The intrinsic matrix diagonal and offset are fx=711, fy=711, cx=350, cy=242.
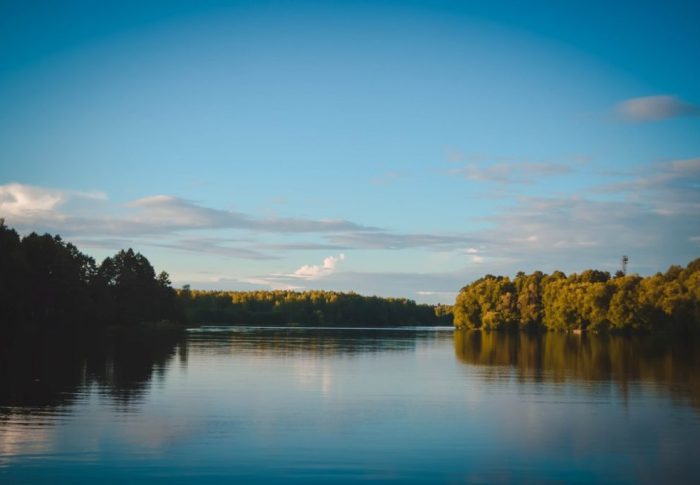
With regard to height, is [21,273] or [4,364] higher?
[21,273]

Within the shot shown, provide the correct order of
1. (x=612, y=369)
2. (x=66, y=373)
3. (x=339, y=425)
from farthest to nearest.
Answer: (x=612, y=369)
(x=66, y=373)
(x=339, y=425)

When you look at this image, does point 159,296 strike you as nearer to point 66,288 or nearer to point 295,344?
point 66,288

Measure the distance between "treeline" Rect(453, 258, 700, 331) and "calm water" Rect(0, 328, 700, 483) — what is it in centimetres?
7049

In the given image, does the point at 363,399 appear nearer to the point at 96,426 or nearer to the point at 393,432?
the point at 393,432

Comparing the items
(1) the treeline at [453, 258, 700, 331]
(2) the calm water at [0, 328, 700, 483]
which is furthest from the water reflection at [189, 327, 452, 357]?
(1) the treeline at [453, 258, 700, 331]

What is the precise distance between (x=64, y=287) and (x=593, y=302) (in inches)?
3792

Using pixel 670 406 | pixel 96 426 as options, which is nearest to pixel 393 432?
pixel 96 426

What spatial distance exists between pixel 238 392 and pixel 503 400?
42.8 feet

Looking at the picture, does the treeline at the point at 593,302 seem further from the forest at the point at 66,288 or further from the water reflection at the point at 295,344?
the forest at the point at 66,288

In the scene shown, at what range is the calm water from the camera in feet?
63.7

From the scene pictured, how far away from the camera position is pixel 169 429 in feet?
80.8

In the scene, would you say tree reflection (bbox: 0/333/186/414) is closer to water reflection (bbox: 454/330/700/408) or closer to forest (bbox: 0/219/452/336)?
water reflection (bbox: 454/330/700/408)

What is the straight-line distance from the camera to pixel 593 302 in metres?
139

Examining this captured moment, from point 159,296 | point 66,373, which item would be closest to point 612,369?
point 66,373
